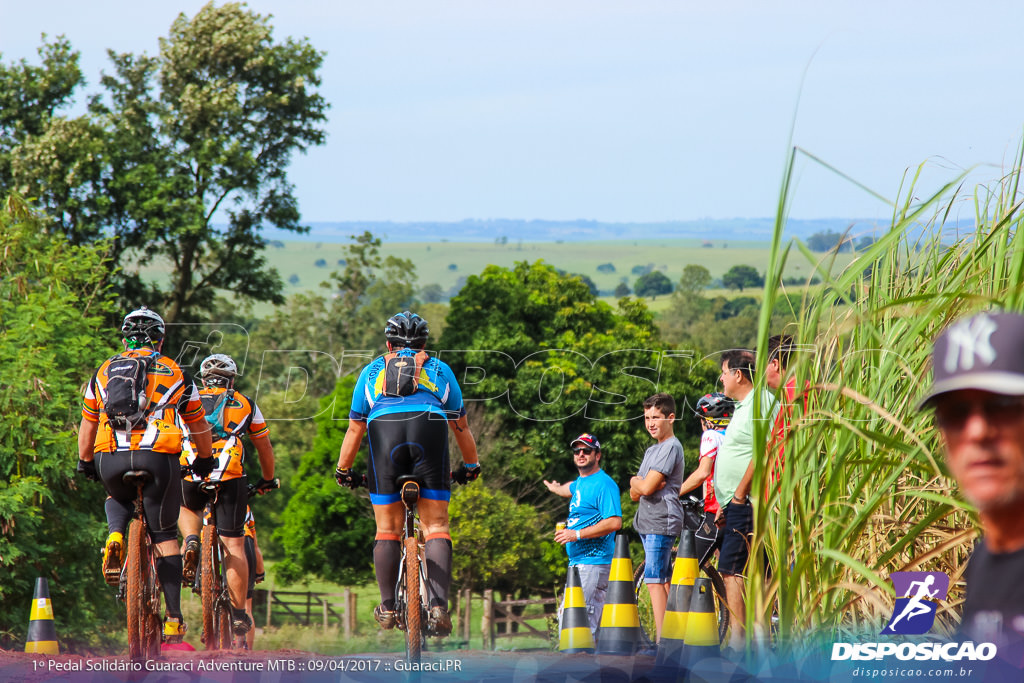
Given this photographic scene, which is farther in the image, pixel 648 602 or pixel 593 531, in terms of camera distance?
pixel 648 602

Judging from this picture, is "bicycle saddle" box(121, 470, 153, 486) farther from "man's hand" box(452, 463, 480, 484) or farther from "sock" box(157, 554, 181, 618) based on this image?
"man's hand" box(452, 463, 480, 484)

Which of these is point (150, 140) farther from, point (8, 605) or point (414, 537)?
point (414, 537)

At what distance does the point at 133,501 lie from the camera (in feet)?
21.2

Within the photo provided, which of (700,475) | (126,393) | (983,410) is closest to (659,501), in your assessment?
(700,475)

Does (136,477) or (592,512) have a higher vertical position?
(136,477)

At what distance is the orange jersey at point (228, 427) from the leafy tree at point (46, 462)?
472cm

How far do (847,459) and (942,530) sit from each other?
1.36ft

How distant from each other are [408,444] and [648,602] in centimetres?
426

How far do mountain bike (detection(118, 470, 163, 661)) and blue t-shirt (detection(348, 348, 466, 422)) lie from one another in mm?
1346

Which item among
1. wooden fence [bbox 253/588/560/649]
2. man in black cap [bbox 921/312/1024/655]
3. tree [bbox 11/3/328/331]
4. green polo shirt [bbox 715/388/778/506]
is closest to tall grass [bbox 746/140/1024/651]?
man in black cap [bbox 921/312/1024/655]

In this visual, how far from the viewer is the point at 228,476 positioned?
7.99 m

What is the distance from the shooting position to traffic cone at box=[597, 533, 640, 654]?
6547 millimetres

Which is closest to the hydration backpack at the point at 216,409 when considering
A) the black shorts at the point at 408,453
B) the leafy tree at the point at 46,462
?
the black shorts at the point at 408,453

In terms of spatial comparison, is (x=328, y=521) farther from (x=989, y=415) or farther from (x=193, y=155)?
(x=989, y=415)
